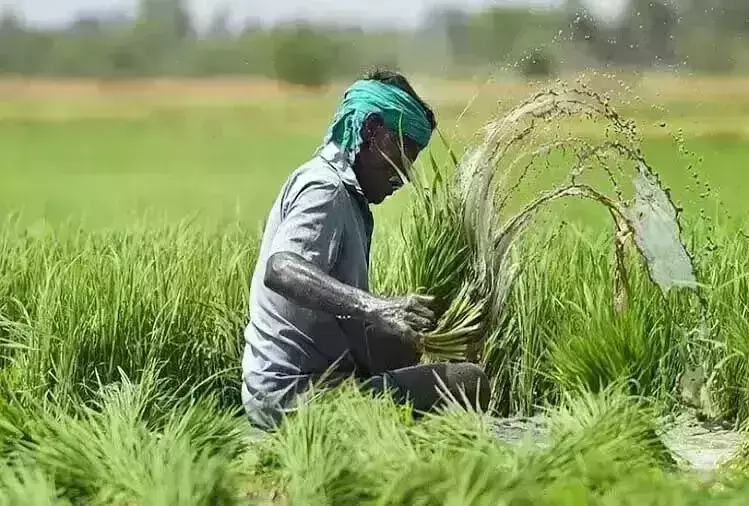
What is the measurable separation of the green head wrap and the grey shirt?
4cm

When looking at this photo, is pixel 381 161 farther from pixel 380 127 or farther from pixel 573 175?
pixel 573 175

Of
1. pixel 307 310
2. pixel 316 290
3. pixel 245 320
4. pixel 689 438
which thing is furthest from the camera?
pixel 245 320

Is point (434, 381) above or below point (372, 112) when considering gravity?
below

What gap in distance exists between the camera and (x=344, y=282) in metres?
2.89

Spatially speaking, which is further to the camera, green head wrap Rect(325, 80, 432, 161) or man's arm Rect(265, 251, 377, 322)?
green head wrap Rect(325, 80, 432, 161)

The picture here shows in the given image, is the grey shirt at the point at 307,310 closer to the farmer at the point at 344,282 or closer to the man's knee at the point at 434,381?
the farmer at the point at 344,282

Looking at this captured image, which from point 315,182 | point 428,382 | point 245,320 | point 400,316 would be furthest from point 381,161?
point 245,320

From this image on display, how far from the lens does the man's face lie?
9.64 ft

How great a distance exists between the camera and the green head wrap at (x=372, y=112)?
Answer: 9.61 ft

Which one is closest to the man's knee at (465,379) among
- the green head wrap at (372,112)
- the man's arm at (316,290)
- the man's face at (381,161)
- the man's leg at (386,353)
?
the man's leg at (386,353)

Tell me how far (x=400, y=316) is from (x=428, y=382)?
29 centimetres

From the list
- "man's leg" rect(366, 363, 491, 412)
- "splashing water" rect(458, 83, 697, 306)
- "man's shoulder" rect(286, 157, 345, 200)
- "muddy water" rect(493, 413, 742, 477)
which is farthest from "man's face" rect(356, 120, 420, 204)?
"muddy water" rect(493, 413, 742, 477)

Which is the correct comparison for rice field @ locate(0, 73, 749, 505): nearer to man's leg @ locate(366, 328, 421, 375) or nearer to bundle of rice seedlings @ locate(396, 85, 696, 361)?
bundle of rice seedlings @ locate(396, 85, 696, 361)

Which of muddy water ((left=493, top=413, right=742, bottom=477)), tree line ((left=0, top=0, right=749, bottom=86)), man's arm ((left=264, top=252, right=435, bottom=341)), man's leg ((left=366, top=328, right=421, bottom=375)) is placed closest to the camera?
man's arm ((left=264, top=252, right=435, bottom=341))
